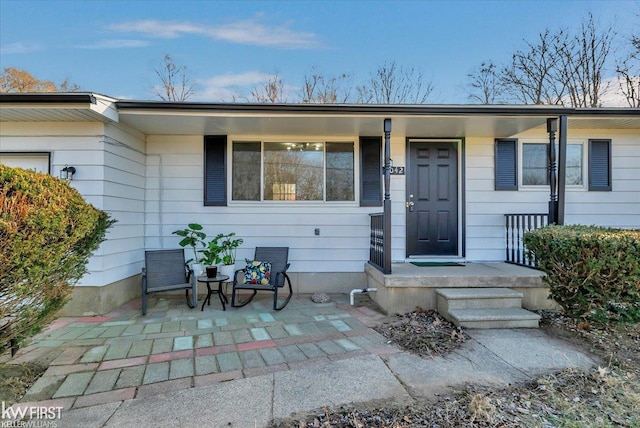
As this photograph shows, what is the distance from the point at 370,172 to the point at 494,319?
9.09ft

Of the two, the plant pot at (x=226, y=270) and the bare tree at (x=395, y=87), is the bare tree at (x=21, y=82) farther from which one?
the bare tree at (x=395, y=87)

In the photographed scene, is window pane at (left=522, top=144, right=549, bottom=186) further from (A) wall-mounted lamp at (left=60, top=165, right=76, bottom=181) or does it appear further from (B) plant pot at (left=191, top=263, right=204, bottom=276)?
(A) wall-mounted lamp at (left=60, top=165, right=76, bottom=181)

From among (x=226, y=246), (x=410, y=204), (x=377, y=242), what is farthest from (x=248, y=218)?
(x=410, y=204)

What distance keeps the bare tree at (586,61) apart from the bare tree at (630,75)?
57cm

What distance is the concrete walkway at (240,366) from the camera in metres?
1.89

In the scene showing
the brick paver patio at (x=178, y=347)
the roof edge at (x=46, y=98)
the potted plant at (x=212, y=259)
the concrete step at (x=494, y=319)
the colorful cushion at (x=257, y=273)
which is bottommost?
the brick paver patio at (x=178, y=347)

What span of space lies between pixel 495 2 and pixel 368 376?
922 centimetres

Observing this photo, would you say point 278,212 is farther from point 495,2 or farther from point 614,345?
point 495,2

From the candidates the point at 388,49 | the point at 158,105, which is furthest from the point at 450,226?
the point at 388,49

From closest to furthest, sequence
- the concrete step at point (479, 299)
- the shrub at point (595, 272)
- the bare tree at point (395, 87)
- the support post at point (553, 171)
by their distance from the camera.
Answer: the shrub at point (595, 272) → the concrete step at point (479, 299) → the support post at point (553, 171) → the bare tree at point (395, 87)

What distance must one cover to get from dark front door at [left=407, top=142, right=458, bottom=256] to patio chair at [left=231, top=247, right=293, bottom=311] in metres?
2.15

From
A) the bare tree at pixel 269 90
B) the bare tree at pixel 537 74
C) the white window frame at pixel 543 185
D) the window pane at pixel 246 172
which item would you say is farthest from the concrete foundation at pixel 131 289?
the bare tree at pixel 537 74

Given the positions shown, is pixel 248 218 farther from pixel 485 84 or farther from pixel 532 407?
pixel 485 84

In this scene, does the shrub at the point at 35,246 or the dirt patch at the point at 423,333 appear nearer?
the shrub at the point at 35,246
